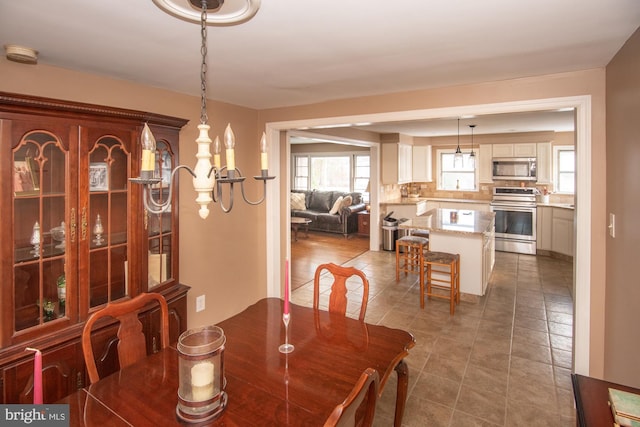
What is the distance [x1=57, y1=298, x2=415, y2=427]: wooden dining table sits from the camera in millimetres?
1305

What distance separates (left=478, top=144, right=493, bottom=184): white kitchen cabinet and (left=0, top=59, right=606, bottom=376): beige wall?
16.6 feet

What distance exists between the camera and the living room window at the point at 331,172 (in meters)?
9.69

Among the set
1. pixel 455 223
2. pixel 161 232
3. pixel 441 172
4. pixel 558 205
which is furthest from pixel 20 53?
pixel 441 172

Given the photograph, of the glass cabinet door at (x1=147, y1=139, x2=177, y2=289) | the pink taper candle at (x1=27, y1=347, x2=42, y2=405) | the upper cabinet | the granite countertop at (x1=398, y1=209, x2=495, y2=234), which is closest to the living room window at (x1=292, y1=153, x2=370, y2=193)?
the granite countertop at (x1=398, y1=209, x2=495, y2=234)

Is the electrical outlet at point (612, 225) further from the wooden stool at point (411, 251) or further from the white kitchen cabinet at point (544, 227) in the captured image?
the white kitchen cabinet at point (544, 227)

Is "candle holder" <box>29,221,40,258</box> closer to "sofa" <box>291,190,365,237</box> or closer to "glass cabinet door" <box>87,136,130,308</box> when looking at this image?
"glass cabinet door" <box>87,136,130,308</box>

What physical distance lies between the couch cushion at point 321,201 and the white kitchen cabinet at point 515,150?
403 centimetres

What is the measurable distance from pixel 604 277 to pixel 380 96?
2156 millimetres

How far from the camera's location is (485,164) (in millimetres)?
7574

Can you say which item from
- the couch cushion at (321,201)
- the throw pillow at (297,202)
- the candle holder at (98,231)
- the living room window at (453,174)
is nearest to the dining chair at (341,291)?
the candle holder at (98,231)

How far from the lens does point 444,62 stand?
7.57 feet

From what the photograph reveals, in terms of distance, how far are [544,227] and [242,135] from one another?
5835 mm

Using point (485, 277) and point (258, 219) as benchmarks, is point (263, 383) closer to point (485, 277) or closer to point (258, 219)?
point (258, 219)

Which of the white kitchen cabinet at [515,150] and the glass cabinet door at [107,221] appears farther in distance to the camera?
the white kitchen cabinet at [515,150]
